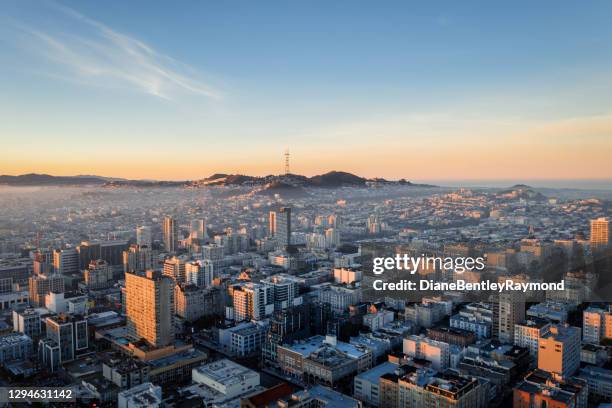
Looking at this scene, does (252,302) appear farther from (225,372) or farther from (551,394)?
(551,394)

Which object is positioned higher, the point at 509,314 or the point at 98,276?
the point at 509,314

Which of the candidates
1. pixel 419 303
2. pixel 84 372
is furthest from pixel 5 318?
pixel 419 303

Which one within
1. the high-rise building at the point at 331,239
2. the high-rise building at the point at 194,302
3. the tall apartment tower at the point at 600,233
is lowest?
the high-rise building at the point at 194,302

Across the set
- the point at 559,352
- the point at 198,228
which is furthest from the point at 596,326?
the point at 198,228

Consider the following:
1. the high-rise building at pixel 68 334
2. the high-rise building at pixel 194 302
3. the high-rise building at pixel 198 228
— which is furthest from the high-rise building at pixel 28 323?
the high-rise building at pixel 198 228

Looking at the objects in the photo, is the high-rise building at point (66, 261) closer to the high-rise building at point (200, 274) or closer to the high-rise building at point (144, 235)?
the high-rise building at point (144, 235)

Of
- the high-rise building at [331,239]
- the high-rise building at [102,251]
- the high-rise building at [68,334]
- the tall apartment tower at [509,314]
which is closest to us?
the high-rise building at [68,334]

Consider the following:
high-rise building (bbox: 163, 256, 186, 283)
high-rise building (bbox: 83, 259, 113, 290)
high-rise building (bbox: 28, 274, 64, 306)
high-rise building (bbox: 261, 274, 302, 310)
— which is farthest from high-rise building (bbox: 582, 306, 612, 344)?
high-rise building (bbox: 83, 259, 113, 290)
